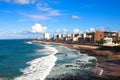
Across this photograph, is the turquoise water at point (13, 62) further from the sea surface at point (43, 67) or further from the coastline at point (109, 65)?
the coastline at point (109, 65)

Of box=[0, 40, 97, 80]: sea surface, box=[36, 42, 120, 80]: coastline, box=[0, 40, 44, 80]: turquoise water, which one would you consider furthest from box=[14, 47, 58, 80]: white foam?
box=[36, 42, 120, 80]: coastline

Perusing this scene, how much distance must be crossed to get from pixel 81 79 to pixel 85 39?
12444cm

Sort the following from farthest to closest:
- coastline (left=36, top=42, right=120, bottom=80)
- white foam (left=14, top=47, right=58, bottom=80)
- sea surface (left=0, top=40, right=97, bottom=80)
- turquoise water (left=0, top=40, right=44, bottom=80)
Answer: turquoise water (left=0, top=40, right=44, bottom=80), sea surface (left=0, top=40, right=97, bottom=80), white foam (left=14, top=47, right=58, bottom=80), coastline (left=36, top=42, right=120, bottom=80)

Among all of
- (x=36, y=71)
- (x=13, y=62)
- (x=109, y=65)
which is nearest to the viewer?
(x=36, y=71)

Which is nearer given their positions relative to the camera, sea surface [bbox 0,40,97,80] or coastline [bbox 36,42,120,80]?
coastline [bbox 36,42,120,80]

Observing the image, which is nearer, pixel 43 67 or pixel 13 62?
pixel 43 67

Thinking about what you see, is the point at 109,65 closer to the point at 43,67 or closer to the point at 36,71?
the point at 43,67

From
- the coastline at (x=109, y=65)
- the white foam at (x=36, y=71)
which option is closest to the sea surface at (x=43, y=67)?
the white foam at (x=36, y=71)

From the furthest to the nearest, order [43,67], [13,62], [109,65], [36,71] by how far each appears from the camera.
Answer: [13,62] → [109,65] → [43,67] → [36,71]

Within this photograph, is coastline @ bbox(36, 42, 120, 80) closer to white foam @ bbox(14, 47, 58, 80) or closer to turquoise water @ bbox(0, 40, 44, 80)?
white foam @ bbox(14, 47, 58, 80)

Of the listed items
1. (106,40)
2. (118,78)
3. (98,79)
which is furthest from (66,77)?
(106,40)

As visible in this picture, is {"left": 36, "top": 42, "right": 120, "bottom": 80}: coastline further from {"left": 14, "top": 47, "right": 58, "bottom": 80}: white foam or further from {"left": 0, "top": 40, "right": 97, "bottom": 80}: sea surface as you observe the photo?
{"left": 14, "top": 47, "right": 58, "bottom": 80}: white foam

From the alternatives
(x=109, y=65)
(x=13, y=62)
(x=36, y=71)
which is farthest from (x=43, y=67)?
(x=13, y=62)

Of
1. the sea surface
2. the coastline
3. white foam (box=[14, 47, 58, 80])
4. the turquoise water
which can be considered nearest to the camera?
the coastline
